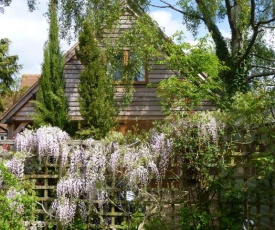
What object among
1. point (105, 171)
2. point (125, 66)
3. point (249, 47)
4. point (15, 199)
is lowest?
point (15, 199)

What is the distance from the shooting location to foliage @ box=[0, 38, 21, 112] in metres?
30.0

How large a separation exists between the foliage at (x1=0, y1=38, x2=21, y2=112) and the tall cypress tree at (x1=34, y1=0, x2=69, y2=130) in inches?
716

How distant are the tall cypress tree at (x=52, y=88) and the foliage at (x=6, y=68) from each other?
1819cm

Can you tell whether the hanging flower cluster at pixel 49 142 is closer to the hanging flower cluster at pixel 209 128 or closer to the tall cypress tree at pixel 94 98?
the hanging flower cluster at pixel 209 128

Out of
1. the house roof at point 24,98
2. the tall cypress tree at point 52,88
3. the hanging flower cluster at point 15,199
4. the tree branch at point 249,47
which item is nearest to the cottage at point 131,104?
the house roof at point 24,98

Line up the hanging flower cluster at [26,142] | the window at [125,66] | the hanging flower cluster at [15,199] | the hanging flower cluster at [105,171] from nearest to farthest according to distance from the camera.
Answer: the hanging flower cluster at [15,199], the hanging flower cluster at [105,171], the hanging flower cluster at [26,142], the window at [125,66]

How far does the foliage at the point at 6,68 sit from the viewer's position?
98.5ft

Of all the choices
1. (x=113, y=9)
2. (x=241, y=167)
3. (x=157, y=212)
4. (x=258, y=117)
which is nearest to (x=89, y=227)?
(x=157, y=212)

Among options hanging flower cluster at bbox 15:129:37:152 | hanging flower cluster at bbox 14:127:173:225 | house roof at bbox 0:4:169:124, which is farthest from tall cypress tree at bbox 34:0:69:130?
hanging flower cluster at bbox 14:127:173:225

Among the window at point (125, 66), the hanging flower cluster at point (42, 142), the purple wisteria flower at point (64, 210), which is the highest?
the window at point (125, 66)

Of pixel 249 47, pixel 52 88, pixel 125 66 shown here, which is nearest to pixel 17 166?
pixel 52 88

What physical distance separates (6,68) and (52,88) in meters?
19.1

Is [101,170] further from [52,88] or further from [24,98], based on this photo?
[24,98]

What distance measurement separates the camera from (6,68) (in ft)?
99.5
